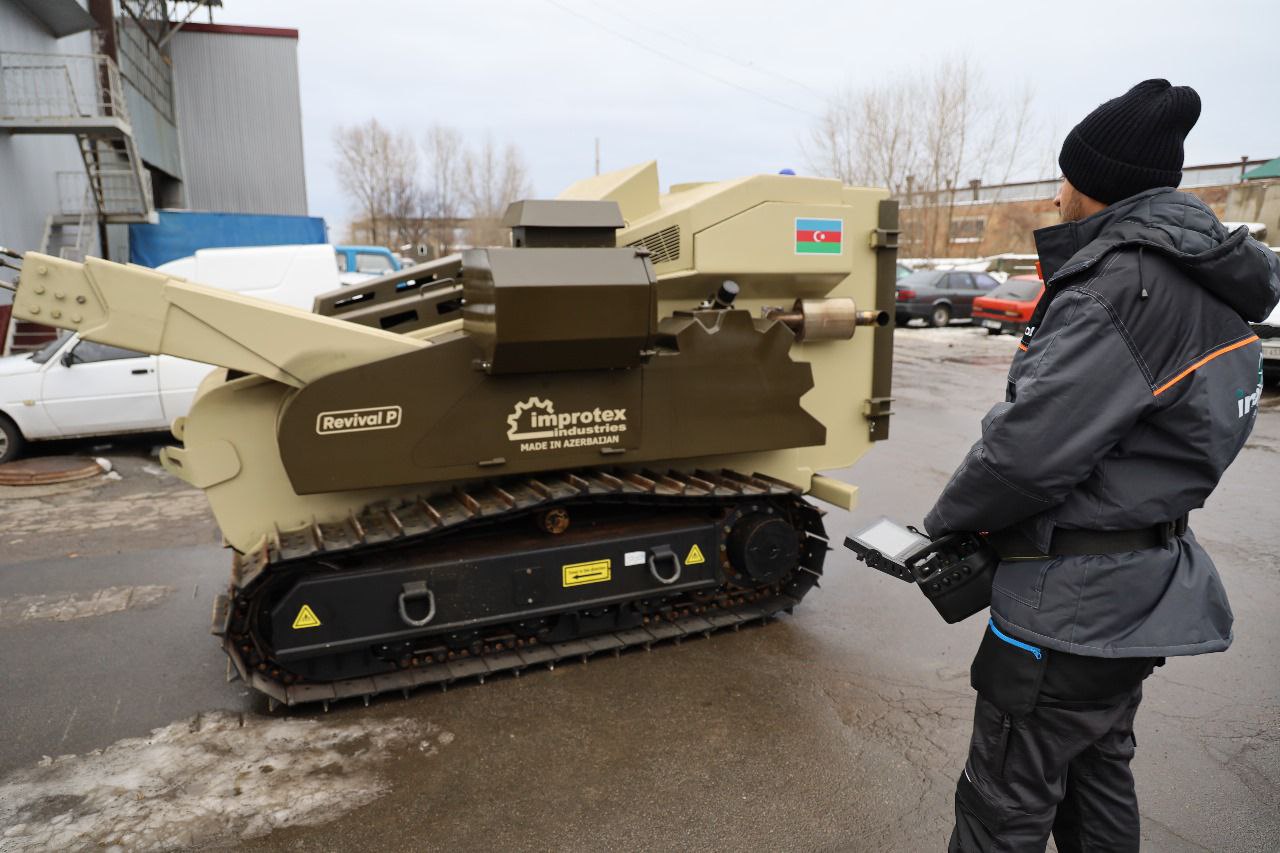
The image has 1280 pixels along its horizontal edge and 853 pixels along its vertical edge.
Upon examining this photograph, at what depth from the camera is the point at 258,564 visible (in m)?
3.81

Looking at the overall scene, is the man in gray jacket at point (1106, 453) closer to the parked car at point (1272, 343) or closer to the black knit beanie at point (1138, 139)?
the black knit beanie at point (1138, 139)

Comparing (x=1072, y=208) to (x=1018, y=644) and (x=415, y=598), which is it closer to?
(x=1018, y=644)

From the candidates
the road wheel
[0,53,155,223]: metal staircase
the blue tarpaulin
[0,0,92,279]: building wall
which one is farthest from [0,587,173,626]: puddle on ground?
the blue tarpaulin

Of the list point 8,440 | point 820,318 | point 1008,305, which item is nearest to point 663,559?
point 820,318

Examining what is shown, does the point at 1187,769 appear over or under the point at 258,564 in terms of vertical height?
under

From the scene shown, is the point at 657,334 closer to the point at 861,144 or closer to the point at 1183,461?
the point at 1183,461

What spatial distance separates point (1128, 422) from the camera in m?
2.06

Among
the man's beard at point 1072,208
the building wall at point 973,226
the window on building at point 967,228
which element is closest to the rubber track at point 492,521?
the man's beard at point 1072,208

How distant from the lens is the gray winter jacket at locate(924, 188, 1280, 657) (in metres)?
2.07

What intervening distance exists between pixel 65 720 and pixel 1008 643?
161 inches

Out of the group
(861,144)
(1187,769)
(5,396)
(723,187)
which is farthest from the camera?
(861,144)

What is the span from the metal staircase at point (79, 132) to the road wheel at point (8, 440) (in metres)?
4.41

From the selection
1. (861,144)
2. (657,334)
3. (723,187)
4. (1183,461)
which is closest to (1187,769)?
(1183,461)

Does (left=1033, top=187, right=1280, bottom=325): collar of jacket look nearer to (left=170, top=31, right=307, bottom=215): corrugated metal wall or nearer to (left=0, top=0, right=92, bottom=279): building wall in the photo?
(left=0, top=0, right=92, bottom=279): building wall
